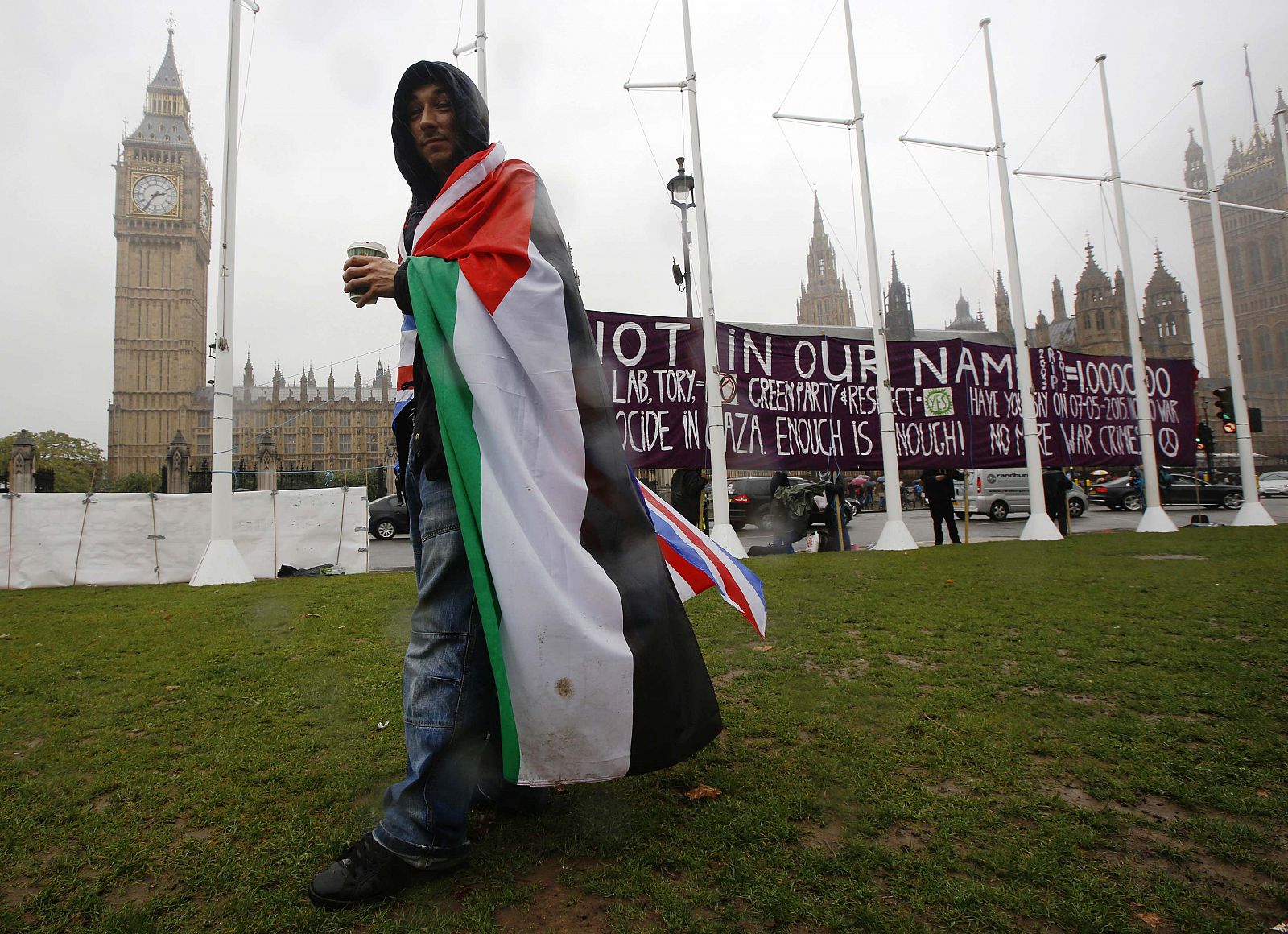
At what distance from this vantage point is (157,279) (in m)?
85.3

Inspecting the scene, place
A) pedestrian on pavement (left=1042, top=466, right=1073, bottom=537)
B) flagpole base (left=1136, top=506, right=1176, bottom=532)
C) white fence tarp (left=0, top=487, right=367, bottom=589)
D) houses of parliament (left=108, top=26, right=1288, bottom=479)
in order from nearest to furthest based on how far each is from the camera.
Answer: white fence tarp (left=0, top=487, right=367, bottom=589) → flagpole base (left=1136, top=506, right=1176, bottom=532) → pedestrian on pavement (left=1042, top=466, right=1073, bottom=537) → houses of parliament (left=108, top=26, right=1288, bottom=479)

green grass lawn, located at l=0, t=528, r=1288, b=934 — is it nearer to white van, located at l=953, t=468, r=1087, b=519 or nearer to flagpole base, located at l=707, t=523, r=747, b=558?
flagpole base, located at l=707, t=523, r=747, b=558

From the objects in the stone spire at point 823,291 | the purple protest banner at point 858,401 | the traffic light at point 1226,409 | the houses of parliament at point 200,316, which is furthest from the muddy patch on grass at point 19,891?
the stone spire at point 823,291

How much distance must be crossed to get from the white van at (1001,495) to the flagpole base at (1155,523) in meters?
8.12

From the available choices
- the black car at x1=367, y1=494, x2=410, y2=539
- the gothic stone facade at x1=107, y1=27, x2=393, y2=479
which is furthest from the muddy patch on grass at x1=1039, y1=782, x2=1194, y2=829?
the gothic stone facade at x1=107, y1=27, x2=393, y2=479

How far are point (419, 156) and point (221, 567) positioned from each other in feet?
27.4

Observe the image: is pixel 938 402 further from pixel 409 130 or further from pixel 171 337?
pixel 171 337

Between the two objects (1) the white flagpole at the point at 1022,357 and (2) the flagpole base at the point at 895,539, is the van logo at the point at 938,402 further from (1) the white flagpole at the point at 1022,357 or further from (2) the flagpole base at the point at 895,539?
(2) the flagpole base at the point at 895,539

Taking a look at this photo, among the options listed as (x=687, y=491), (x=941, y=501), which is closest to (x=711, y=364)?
(x=687, y=491)

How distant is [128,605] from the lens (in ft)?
20.8

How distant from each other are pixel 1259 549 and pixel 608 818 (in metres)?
10.3

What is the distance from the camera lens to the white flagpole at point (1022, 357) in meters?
11.9

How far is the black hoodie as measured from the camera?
1.83m

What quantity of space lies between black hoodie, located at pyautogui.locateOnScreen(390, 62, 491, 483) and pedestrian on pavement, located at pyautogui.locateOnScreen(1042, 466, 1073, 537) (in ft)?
46.3
